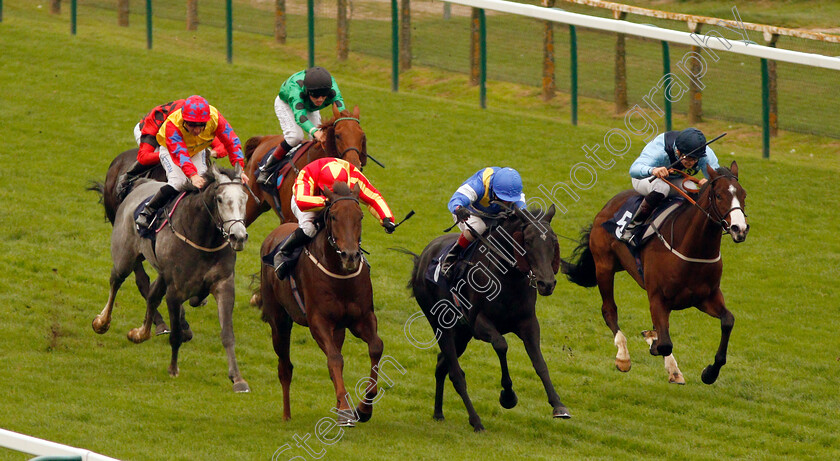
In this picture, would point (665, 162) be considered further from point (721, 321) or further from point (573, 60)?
point (573, 60)

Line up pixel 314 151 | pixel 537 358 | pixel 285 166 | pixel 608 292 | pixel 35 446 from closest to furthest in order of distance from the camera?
pixel 35 446
pixel 537 358
pixel 314 151
pixel 608 292
pixel 285 166

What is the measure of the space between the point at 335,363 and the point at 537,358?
1.56m

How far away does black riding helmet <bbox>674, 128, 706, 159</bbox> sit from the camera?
884cm

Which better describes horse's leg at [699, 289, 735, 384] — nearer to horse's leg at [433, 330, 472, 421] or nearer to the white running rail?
horse's leg at [433, 330, 472, 421]

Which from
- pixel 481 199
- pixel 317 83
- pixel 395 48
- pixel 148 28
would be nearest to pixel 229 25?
pixel 148 28

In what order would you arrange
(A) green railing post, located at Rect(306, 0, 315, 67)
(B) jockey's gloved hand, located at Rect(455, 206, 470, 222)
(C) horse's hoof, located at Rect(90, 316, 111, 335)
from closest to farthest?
(B) jockey's gloved hand, located at Rect(455, 206, 470, 222) < (C) horse's hoof, located at Rect(90, 316, 111, 335) < (A) green railing post, located at Rect(306, 0, 315, 67)

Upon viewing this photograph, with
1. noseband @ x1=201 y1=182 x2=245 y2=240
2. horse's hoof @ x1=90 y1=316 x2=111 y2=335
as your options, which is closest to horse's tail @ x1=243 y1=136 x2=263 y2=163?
horse's hoof @ x1=90 y1=316 x2=111 y2=335

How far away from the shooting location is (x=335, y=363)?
300 inches

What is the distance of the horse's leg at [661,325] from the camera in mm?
8766

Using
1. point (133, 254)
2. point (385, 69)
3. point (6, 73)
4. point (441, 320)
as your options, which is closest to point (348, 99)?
point (385, 69)

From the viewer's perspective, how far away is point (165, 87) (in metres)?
18.8

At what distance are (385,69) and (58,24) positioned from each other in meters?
7.85

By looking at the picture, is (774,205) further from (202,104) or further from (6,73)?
(6,73)

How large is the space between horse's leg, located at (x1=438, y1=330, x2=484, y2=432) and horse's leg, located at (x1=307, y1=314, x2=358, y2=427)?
954 millimetres
